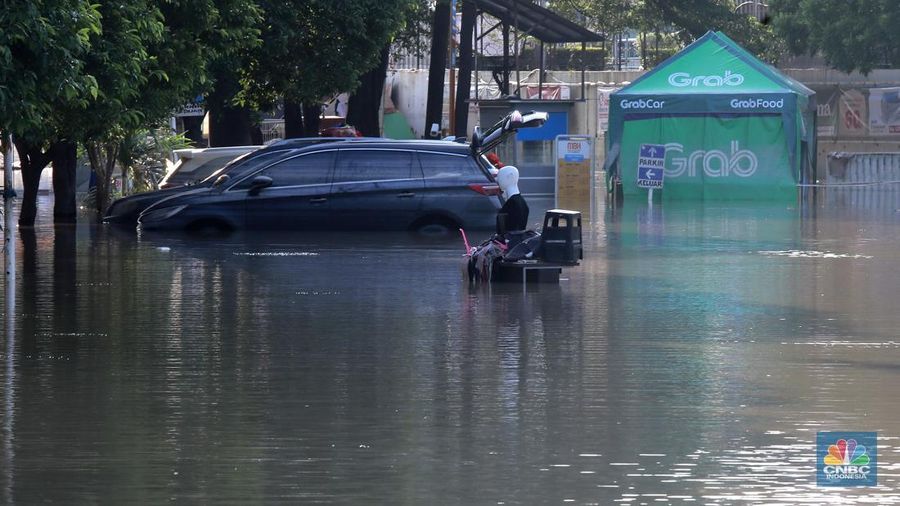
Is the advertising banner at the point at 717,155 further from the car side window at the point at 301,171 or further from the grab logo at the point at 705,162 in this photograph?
the car side window at the point at 301,171

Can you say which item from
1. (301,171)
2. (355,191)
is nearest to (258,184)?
(301,171)

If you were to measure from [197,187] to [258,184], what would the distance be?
39.9 inches

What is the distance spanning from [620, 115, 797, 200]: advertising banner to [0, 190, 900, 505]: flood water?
16.3 meters

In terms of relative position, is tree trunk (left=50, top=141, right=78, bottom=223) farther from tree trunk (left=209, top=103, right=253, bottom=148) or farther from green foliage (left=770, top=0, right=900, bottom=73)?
green foliage (left=770, top=0, right=900, bottom=73)

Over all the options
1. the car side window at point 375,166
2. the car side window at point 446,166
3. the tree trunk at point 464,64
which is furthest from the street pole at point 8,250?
the tree trunk at point 464,64

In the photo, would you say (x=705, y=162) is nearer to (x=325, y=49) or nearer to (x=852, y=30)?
(x=325, y=49)

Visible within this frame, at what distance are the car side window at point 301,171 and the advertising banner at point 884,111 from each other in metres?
29.0

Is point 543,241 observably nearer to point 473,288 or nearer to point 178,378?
point 473,288

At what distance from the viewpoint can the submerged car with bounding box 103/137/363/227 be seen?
2066 centimetres

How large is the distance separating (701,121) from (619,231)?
11758 millimetres

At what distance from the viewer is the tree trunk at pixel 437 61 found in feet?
121

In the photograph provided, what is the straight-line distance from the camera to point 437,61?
37719 millimetres

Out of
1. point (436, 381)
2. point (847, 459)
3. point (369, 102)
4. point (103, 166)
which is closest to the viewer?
point (847, 459)

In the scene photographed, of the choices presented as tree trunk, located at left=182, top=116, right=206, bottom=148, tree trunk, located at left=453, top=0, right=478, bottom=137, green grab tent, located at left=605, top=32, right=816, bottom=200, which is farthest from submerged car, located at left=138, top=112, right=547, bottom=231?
tree trunk, located at left=182, top=116, right=206, bottom=148
